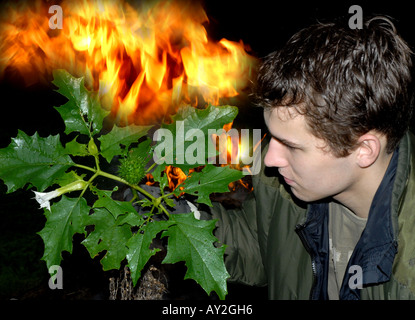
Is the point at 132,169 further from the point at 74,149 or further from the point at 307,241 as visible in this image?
the point at 307,241

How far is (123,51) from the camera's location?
15.1ft

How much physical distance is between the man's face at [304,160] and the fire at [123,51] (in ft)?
7.27

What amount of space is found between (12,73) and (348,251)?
659 cm

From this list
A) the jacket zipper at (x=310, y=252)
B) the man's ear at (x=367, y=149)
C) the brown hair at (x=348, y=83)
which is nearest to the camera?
the brown hair at (x=348, y=83)

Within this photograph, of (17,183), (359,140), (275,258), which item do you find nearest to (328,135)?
(359,140)

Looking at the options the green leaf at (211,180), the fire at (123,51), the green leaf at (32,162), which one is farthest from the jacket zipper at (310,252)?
the fire at (123,51)

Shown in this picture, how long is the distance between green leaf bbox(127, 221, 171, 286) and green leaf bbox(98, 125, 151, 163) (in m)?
0.39

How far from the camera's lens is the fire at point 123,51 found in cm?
447

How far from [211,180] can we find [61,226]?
0.71 m

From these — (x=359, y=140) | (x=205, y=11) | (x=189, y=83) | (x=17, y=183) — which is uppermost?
(x=205, y=11)

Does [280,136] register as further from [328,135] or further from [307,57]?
[307,57]

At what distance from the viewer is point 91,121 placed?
194 cm

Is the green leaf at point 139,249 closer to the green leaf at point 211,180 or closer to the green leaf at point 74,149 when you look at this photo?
the green leaf at point 211,180

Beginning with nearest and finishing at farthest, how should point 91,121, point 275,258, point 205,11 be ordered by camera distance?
point 91,121
point 275,258
point 205,11
